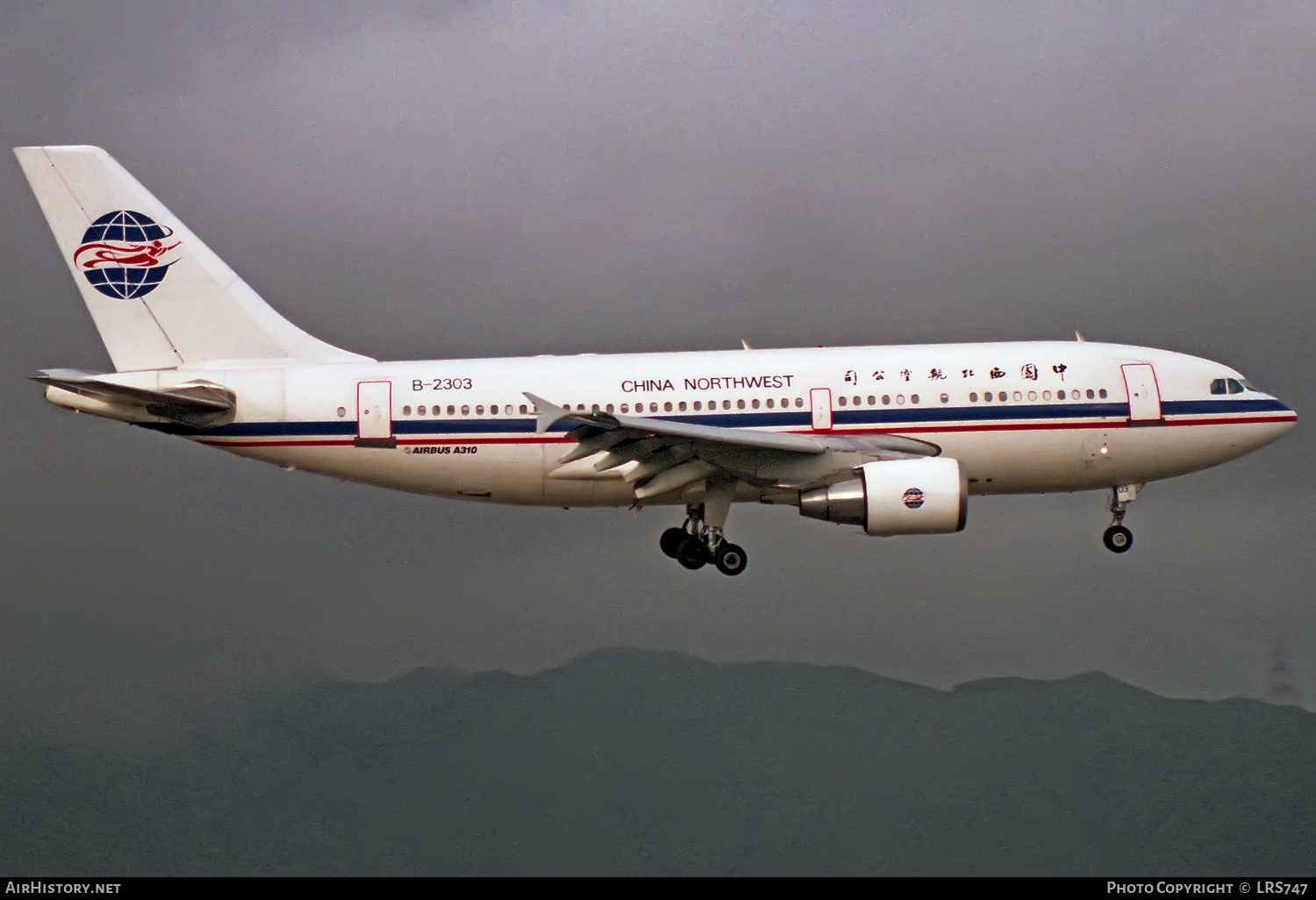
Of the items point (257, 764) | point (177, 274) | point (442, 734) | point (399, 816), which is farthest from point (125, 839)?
point (177, 274)

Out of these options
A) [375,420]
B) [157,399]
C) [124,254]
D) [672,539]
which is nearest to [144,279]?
[124,254]

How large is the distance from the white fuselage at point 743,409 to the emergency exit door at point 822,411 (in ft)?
0.13

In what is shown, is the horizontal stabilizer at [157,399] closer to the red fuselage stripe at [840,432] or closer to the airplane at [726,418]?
the airplane at [726,418]

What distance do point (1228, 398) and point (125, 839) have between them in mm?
147800

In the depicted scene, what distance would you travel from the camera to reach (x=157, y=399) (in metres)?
35.2

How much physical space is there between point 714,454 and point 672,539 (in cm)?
446

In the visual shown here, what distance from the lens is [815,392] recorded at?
35.6 m

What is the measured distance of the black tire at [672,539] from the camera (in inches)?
1524

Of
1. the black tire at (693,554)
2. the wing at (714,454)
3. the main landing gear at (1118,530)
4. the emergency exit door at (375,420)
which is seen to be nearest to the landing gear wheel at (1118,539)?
the main landing gear at (1118,530)

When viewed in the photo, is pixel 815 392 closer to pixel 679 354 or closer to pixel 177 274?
pixel 679 354

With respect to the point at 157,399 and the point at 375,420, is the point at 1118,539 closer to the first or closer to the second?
the point at 375,420

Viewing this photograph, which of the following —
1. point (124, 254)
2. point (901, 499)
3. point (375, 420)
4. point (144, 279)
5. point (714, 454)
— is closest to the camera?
point (901, 499)

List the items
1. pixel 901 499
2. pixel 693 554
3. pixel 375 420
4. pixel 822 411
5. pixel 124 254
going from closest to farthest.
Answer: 1. pixel 901 499
2. pixel 822 411
3. pixel 375 420
4. pixel 693 554
5. pixel 124 254

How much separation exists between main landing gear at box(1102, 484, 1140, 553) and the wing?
5.37m
